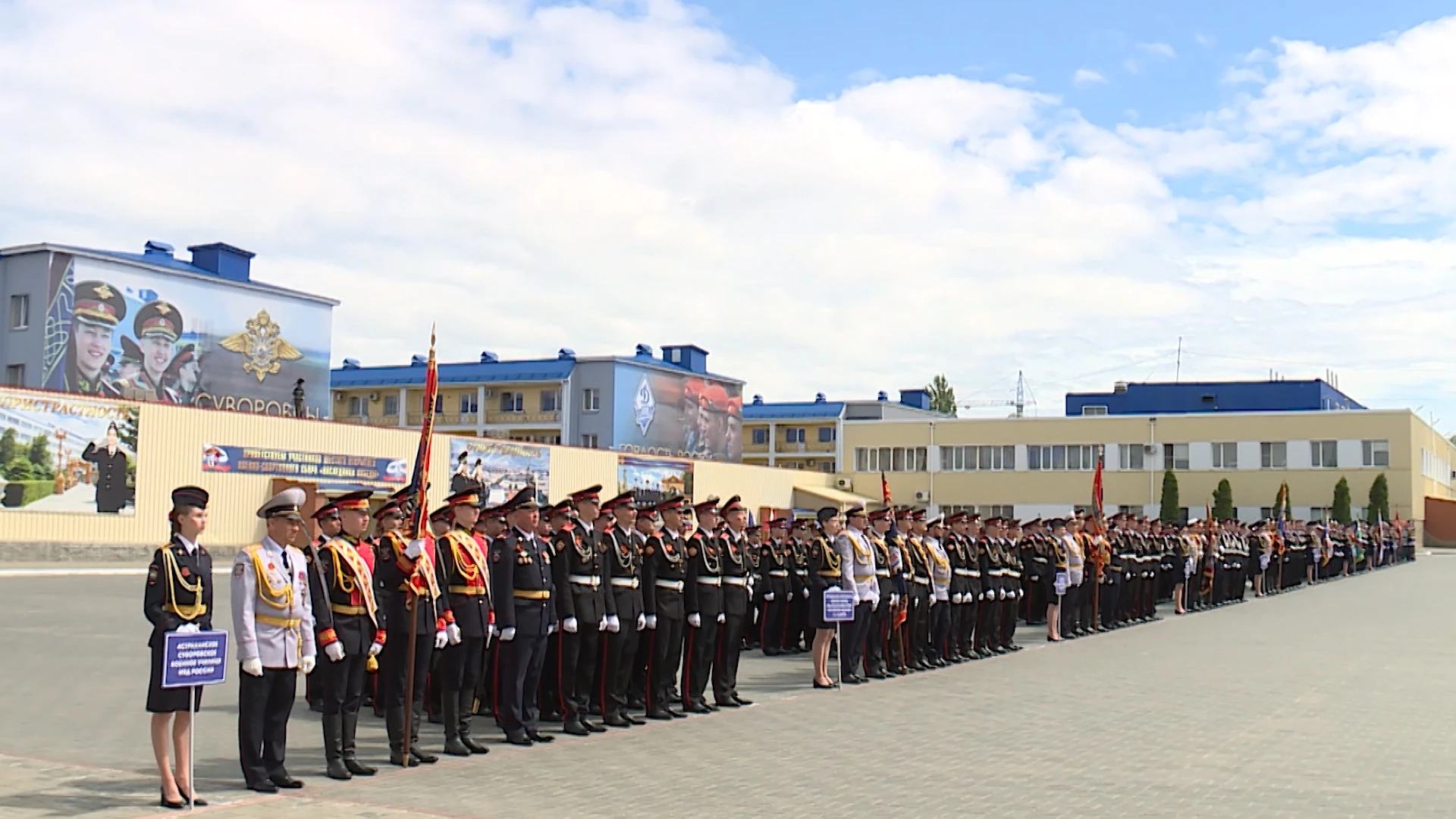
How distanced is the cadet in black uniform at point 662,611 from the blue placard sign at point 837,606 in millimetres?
2188

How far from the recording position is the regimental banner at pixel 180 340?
46.5 metres

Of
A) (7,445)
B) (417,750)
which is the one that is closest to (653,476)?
(7,445)

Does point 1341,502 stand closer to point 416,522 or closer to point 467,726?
point 467,726

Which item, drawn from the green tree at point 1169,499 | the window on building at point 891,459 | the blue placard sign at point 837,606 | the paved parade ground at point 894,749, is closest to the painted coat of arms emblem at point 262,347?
the window on building at point 891,459

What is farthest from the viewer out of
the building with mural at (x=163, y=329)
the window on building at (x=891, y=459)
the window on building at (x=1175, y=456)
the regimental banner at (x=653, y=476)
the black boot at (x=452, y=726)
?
the window on building at (x=891, y=459)

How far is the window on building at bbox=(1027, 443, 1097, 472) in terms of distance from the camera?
6525cm

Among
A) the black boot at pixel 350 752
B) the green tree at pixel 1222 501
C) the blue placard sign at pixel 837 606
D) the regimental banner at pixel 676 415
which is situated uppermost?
the regimental banner at pixel 676 415

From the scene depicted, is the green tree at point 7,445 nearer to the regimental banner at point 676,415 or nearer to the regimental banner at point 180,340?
the regimental banner at point 180,340

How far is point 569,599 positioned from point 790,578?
6796 mm

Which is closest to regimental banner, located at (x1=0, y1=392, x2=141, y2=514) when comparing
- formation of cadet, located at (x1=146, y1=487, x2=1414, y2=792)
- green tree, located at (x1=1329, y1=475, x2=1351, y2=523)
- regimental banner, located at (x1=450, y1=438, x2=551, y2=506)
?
regimental banner, located at (x1=450, y1=438, x2=551, y2=506)

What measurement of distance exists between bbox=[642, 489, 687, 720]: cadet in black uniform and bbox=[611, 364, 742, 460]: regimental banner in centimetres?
5770

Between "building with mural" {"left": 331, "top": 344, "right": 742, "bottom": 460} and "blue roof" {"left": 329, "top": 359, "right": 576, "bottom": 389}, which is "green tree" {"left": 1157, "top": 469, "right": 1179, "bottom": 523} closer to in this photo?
"building with mural" {"left": 331, "top": 344, "right": 742, "bottom": 460}

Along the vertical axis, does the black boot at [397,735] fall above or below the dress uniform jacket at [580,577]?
below

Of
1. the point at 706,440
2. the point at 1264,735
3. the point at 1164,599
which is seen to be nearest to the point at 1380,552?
the point at 1164,599
